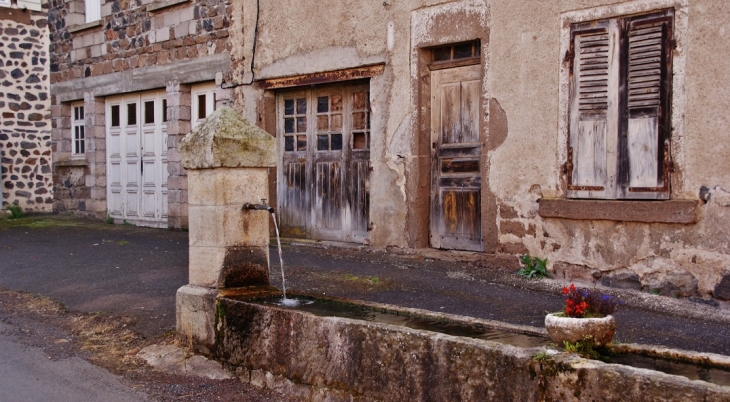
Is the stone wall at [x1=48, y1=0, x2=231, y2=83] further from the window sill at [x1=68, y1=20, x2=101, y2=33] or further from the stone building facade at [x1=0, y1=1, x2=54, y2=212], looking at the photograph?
the stone building facade at [x1=0, y1=1, x2=54, y2=212]

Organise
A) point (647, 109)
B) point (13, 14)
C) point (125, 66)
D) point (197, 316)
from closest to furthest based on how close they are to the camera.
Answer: point (197, 316) < point (647, 109) < point (125, 66) < point (13, 14)

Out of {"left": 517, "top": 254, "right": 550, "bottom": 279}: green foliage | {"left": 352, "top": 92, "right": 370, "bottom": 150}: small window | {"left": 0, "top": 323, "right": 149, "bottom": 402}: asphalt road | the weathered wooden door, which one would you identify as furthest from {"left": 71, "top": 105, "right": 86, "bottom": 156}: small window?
{"left": 517, "top": 254, "right": 550, "bottom": 279}: green foliage

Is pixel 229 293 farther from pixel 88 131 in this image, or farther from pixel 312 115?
pixel 88 131

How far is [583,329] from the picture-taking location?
3.38 meters

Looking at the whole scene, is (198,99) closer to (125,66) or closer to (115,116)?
(125,66)

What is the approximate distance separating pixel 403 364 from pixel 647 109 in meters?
4.28

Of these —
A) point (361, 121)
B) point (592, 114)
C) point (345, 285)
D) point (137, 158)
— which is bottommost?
point (345, 285)

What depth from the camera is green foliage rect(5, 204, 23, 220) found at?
46.8 feet

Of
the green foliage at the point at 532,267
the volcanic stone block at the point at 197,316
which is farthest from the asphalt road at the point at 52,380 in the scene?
the green foliage at the point at 532,267

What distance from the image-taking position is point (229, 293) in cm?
491

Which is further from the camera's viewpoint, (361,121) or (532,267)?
(361,121)

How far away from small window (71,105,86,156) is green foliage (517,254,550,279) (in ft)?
31.7

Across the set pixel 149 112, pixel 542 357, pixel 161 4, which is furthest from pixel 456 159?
pixel 149 112

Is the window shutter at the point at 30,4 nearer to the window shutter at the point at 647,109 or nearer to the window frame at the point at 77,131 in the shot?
Answer: the window frame at the point at 77,131
